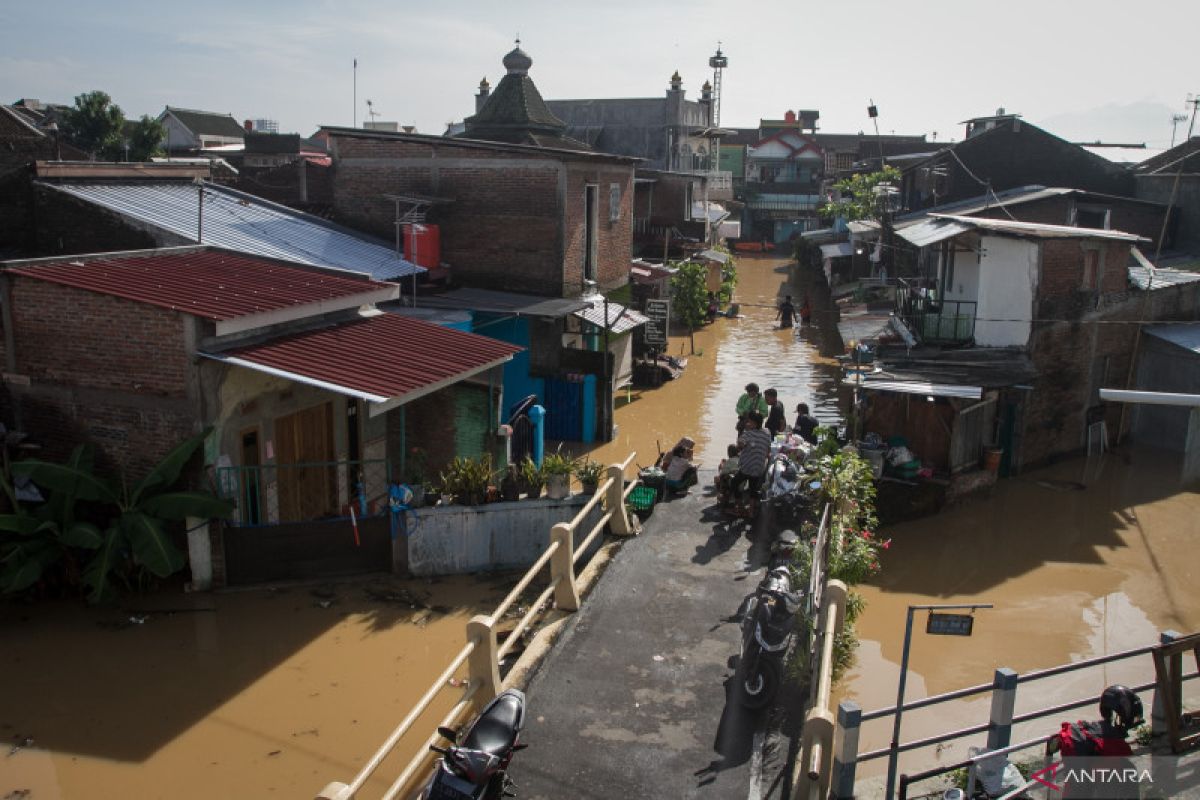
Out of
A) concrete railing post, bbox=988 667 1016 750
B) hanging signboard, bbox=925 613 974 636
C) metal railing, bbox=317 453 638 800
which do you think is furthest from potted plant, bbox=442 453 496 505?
hanging signboard, bbox=925 613 974 636

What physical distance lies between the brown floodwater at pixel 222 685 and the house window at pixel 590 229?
11.7 meters

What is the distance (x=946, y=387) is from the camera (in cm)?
1658

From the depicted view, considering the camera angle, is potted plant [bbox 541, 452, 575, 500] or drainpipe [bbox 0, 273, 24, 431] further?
potted plant [bbox 541, 452, 575, 500]

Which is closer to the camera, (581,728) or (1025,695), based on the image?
(581,728)

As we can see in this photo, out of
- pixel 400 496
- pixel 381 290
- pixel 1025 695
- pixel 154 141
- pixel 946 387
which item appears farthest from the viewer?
pixel 154 141

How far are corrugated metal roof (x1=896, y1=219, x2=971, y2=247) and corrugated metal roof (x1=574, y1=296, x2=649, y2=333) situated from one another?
6.53m

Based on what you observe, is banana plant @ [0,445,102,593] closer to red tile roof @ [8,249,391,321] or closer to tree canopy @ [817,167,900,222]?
red tile roof @ [8,249,391,321]

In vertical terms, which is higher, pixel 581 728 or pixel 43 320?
pixel 43 320

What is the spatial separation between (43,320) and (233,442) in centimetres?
286

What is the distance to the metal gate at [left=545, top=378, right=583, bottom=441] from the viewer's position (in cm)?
2050

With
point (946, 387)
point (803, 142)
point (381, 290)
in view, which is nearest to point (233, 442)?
point (381, 290)

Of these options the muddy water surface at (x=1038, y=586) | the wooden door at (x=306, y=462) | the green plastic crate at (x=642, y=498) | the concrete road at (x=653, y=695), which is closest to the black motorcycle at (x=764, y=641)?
the concrete road at (x=653, y=695)

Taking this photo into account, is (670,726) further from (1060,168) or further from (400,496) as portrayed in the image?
(1060,168)

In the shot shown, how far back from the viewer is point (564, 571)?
1066cm
